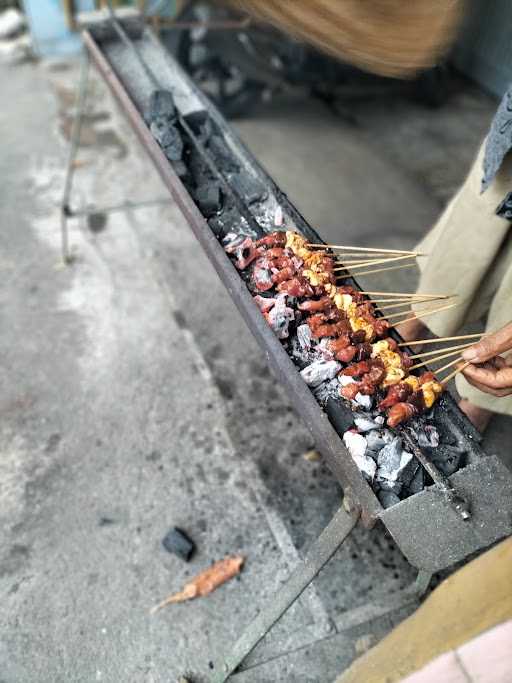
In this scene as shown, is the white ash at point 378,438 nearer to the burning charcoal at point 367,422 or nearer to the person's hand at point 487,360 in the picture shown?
the burning charcoal at point 367,422

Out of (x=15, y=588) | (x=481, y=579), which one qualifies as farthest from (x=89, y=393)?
(x=481, y=579)

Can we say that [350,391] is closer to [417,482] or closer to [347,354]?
[347,354]

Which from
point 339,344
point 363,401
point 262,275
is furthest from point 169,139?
point 363,401

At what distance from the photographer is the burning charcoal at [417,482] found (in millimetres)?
2090

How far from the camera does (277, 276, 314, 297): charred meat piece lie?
265 centimetres

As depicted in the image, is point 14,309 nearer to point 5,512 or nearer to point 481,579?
point 5,512

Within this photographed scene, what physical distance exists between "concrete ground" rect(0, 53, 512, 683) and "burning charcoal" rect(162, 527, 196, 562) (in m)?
0.06

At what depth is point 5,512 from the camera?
11.0 ft

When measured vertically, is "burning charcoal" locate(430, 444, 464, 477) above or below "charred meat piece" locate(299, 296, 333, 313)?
below

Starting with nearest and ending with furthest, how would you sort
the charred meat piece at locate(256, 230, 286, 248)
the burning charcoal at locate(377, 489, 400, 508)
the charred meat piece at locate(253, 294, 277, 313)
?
1. the burning charcoal at locate(377, 489, 400, 508)
2. the charred meat piece at locate(253, 294, 277, 313)
3. the charred meat piece at locate(256, 230, 286, 248)

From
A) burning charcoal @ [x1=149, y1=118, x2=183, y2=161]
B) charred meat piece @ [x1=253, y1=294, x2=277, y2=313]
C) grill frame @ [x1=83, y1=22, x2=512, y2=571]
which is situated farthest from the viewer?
burning charcoal @ [x1=149, y1=118, x2=183, y2=161]

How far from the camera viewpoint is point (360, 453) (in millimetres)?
2137

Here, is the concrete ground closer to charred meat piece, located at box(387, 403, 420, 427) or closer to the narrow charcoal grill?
the narrow charcoal grill

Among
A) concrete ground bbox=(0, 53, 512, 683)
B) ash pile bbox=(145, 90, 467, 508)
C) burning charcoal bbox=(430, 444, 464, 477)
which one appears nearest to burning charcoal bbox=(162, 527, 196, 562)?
concrete ground bbox=(0, 53, 512, 683)
